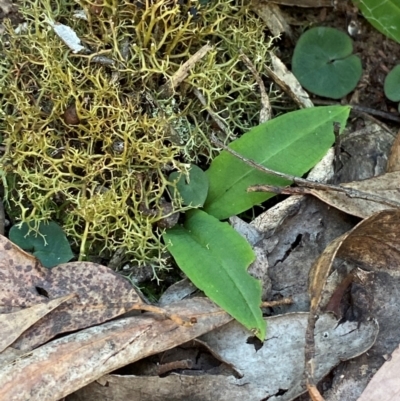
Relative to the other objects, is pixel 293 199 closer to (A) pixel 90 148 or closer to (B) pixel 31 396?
(A) pixel 90 148

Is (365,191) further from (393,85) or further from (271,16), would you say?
(271,16)

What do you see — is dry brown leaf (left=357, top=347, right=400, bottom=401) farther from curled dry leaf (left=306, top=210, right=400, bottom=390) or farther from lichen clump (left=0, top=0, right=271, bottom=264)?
lichen clump (left=0, top=0, right=271, bottom=264)

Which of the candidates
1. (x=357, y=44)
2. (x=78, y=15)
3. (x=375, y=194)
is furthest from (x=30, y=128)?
(x=357, y=44)

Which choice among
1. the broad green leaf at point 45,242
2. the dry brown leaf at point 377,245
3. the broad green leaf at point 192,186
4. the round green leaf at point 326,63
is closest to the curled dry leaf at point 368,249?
the dry brown leaf at point 377,245

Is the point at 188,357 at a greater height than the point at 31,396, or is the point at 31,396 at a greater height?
the point at 31,396

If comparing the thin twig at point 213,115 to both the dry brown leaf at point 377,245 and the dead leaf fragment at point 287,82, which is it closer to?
the dead leaf fragment at point 287,82

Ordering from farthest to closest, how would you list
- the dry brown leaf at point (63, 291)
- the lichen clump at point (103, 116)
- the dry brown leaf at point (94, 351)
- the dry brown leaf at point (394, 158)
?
the dry brown leaf at point (394, 158)
the lichen clump at point (103, 116)
the dry brown leaf at point (63, 291)
the dry brown leaf at point (94, 351)

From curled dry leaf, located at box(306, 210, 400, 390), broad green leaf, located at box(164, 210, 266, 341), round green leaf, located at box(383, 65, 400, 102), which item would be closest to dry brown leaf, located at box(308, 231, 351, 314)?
curled dry leaf, located at box(306, 210, 400, 390)
